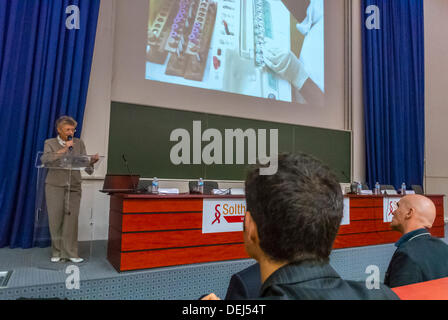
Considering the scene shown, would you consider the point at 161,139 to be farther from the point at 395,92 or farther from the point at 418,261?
the point at 395,92

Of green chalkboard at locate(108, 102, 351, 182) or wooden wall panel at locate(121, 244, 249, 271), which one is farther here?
green chalkboard at locate(108, 102, 351, 182)

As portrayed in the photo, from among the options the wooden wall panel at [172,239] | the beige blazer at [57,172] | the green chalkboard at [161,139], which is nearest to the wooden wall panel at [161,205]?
the wooden wall panel at [172,239]

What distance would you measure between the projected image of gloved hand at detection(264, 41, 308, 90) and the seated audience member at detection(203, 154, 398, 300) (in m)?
4.45

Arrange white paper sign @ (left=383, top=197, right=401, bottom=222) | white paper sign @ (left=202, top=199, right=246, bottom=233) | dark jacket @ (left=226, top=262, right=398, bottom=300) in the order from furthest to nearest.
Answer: white paper sign @ (left=383, top=197, right=401, bottom=222)
white paper sign @ (left=202, top=199, right=246, bottom=233)
dark jacket @ (left=226, top=262, right=398, bottom=300)

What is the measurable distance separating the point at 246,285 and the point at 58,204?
2167mm

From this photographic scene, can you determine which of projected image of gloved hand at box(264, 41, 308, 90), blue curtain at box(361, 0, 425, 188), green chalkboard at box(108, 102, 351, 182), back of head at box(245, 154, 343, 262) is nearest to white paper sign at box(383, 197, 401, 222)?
green chalkboard at box(108, 102, 351, 182)

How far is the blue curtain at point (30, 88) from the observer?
3174 mm

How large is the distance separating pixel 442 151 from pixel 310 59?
355 cm

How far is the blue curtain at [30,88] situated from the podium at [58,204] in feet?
3.16

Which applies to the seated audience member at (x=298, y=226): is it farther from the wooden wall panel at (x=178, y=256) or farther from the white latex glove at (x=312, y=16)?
the white latex glove at (x=312, y=16)

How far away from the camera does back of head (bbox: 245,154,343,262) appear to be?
1.93 ft

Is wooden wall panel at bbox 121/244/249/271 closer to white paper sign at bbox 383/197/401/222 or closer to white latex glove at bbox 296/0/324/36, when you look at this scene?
white paper sign at bbox 383/197/401/222
